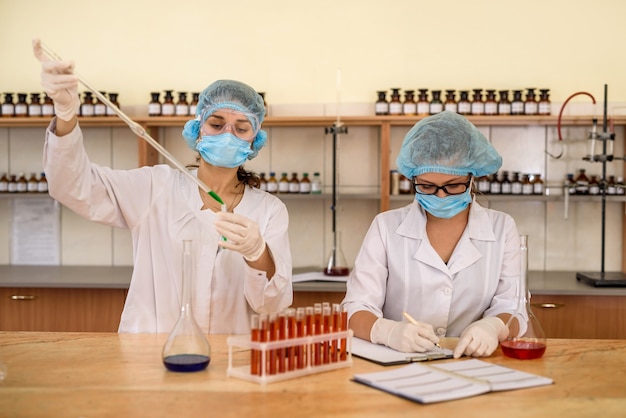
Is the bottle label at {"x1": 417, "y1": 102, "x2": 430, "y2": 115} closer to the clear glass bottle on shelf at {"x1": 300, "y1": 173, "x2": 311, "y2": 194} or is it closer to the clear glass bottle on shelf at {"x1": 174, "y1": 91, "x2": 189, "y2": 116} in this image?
the clear glass bottle on shelf at {"x1": 300, "y1": 173, "x2": 311, "y2": 194}

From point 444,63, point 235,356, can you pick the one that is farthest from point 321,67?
point 235,356

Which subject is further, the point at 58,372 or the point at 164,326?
the point at 164,326

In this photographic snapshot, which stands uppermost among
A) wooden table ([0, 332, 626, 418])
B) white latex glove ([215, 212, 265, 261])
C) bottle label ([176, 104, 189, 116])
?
bottle label ([176, 104, 189, 116])

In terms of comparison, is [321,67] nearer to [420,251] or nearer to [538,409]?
[420,251]

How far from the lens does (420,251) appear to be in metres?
2.25

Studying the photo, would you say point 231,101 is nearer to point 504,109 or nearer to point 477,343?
point 477,343

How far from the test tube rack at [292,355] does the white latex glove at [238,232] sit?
31 cm

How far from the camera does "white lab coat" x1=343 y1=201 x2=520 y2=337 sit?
7.29ft

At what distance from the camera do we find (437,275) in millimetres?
2232

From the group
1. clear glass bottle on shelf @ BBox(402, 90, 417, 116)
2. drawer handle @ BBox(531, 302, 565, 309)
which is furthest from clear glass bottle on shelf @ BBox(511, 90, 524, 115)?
drawer handle @ BBox(531, 302, 565, 309)

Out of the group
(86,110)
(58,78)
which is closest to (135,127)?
(58,78)

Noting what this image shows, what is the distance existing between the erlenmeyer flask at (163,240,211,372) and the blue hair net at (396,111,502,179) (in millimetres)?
834

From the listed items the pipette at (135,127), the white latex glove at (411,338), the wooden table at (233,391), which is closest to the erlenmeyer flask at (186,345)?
the wooden table at (233,391)

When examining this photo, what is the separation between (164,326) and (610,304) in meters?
2.31
